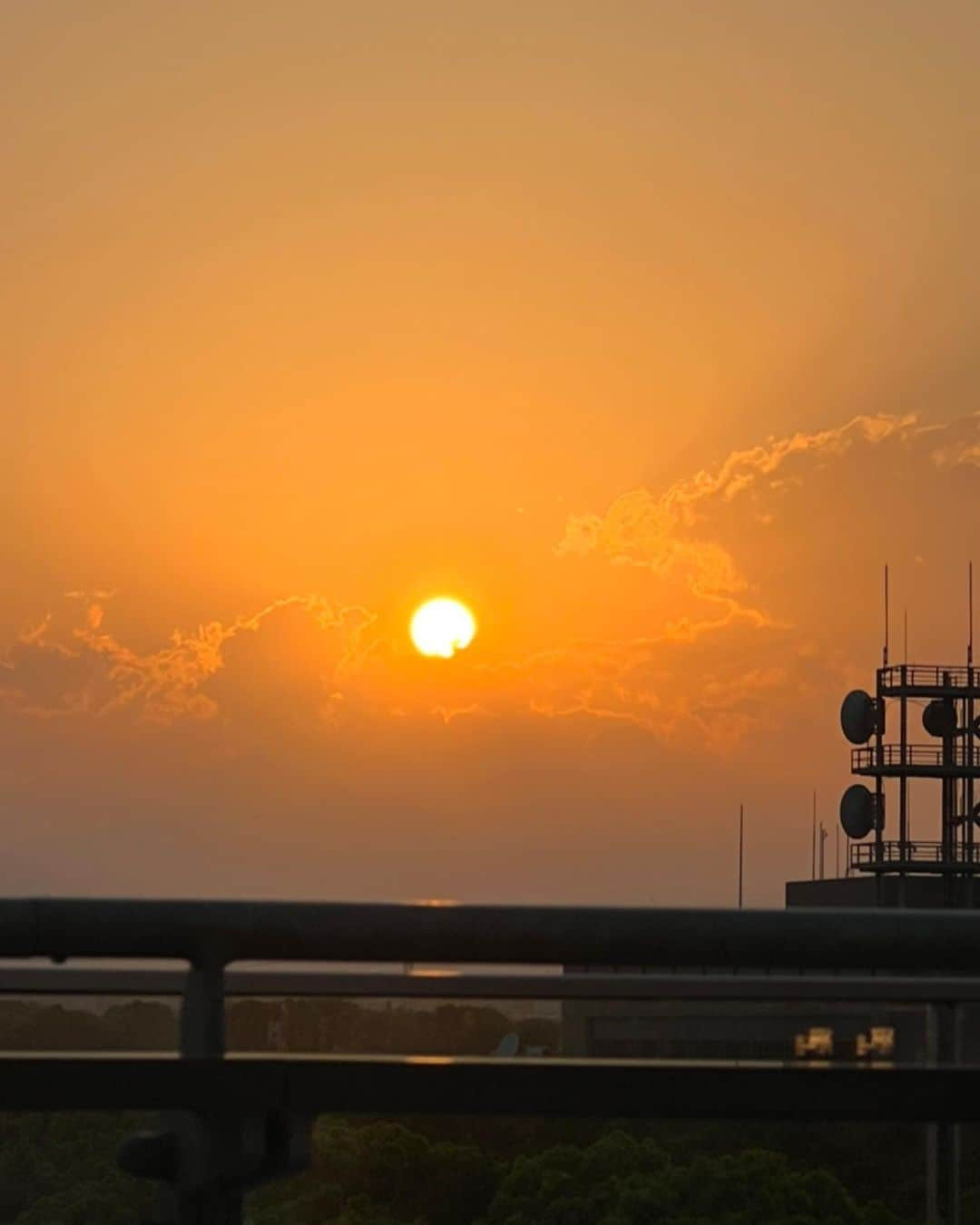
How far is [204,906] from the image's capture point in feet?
16.2

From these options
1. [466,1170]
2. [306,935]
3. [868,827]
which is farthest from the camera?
[868,827]

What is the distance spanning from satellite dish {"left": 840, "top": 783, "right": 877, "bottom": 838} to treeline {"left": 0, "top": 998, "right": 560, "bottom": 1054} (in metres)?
85.9

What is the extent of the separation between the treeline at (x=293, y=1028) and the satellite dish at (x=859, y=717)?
84.3 meters

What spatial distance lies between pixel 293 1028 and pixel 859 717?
84458mm

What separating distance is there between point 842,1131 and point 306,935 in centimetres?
152

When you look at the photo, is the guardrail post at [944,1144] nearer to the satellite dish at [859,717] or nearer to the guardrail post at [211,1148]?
the guardrail post at [211,1148]

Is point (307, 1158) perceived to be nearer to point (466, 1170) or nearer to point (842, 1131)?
point (466, 1170)

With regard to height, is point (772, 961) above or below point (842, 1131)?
above

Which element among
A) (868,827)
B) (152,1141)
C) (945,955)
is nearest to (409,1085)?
(152,1141)

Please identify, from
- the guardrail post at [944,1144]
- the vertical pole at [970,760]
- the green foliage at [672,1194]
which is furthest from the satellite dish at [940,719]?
the green foliage at [672,1194]

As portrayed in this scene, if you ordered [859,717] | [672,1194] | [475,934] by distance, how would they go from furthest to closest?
1. [859,717]
2. [672,1194]
3. [475,934]

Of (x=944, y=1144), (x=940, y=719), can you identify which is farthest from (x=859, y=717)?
(x=944, y=1144)

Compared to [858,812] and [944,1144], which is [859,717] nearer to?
[858,812]

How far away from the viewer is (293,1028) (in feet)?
17.4
